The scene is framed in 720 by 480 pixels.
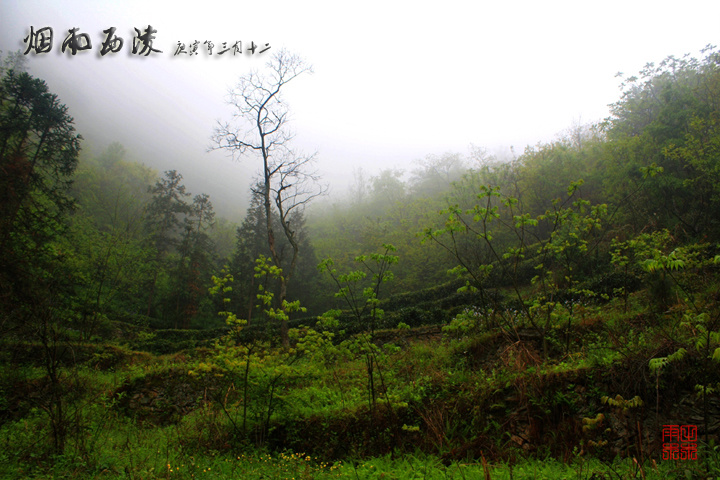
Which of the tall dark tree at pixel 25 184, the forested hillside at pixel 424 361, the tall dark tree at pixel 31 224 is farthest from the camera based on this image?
the tall dark tree at pixel 25 184

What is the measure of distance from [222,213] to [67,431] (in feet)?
269

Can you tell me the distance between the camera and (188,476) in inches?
136

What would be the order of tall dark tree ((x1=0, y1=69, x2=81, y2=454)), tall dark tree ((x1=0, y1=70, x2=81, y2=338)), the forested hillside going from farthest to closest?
tall dark tree ((x1=0, y1=70, x2=81, y2=338)) → tall dark tree ((x1=0, y1=69, x2=81, y2=454)) → the forested hillside

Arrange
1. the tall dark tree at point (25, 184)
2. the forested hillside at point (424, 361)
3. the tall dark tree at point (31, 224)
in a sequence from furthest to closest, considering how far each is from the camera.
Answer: the tall dark tree at point (25, 184) → the tall dark tree at point (31, 224) → the forested hillside at point (424, 361)

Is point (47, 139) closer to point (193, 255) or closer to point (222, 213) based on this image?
point (193, 255)

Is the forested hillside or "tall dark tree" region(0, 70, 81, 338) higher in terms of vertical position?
"tall dark tree" region(0, 70, 81, 338)

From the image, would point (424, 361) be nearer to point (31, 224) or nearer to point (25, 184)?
point (31, 224)

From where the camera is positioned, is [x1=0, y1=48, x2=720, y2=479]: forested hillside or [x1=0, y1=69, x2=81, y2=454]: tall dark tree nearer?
[x1=0, y1=48, x2=720, y2=479]: forested hillside

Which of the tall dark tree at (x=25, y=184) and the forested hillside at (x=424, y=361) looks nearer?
the forested hillside at (x=424, y=361)

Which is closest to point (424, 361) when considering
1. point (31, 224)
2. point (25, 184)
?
point (31, 224)

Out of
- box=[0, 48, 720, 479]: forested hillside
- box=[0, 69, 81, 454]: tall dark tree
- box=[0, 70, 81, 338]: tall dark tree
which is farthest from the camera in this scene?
box=[0, 70, 81, 338]: tall dark tree

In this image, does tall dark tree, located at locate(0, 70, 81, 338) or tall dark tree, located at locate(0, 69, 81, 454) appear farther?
tall dark tree, located at locate(0, 70, 81, 338)

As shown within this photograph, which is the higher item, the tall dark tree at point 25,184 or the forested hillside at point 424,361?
the tall dark tree at point 25,184

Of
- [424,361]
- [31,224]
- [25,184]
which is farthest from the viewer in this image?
[25,184]
